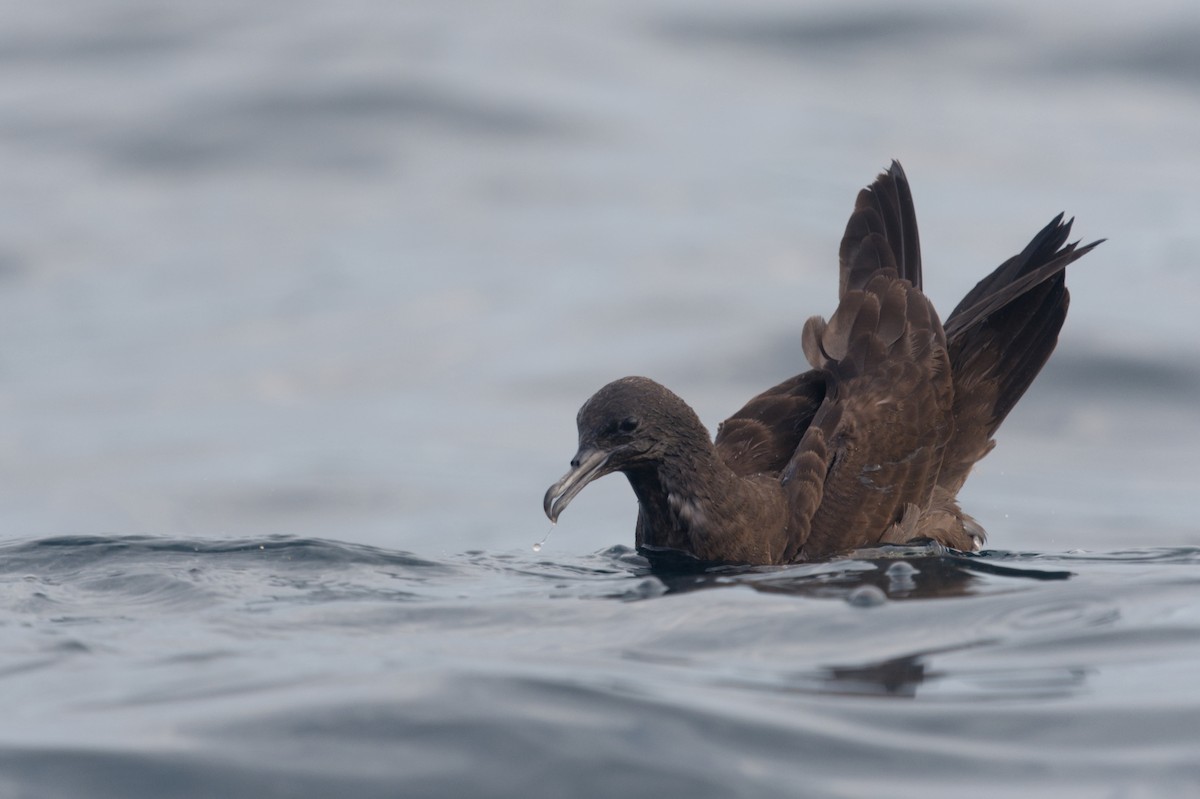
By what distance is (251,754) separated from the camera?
4.17 metres

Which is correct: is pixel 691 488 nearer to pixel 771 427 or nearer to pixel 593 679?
pixel 771 427

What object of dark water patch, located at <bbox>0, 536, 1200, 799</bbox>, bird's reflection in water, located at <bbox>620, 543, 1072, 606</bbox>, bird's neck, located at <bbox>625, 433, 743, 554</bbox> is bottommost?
dark water patch, located at <bbox>0, 536, 1200, 799</bbox>

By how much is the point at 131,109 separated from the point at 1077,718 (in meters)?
14.2

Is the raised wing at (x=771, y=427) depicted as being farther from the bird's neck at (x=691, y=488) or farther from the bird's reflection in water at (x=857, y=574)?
the bird's reflection in water at (x=857, y=574)

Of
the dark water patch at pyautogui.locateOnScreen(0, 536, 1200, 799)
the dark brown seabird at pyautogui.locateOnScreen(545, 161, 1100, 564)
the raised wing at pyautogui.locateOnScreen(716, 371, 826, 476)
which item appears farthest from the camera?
the raised wing at pyautogui.locateOnScreen(716, 371, 826, 476)

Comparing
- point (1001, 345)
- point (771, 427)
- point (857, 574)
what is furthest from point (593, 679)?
point (1001, 345)

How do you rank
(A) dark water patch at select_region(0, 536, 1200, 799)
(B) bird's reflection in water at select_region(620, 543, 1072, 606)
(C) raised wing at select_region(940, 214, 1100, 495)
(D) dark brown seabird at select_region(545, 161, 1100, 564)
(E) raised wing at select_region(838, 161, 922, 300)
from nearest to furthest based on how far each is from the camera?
(A) dark water patch at select_region(0, 536, 1200, 799), (B) bird's reflection in water at select_region(620, 543, 1072, 606), (D) dark brown seabird at select_region(545, 161, 1100, 564), (C) raised wing at select_region(940, 214, 1100, 495), (E) raised wing at select_region(838, 161, 922, 300)

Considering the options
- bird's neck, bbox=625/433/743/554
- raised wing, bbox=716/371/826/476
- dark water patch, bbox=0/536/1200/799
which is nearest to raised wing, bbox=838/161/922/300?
raised wing, bbox=716/371/826/476

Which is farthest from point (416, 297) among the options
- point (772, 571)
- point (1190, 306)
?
point (772, 571)

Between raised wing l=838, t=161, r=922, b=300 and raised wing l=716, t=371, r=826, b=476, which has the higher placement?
raised wing l=838, t=161, r=922, b=300

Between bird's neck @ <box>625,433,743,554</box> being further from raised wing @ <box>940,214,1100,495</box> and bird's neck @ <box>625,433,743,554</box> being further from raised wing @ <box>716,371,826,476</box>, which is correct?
raised wing @ <box>940,214,1100,495</box>

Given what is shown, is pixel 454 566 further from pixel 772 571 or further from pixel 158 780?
pixel 158 780

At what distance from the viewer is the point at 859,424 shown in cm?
751

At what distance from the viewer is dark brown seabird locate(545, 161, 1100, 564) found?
7020 mm
